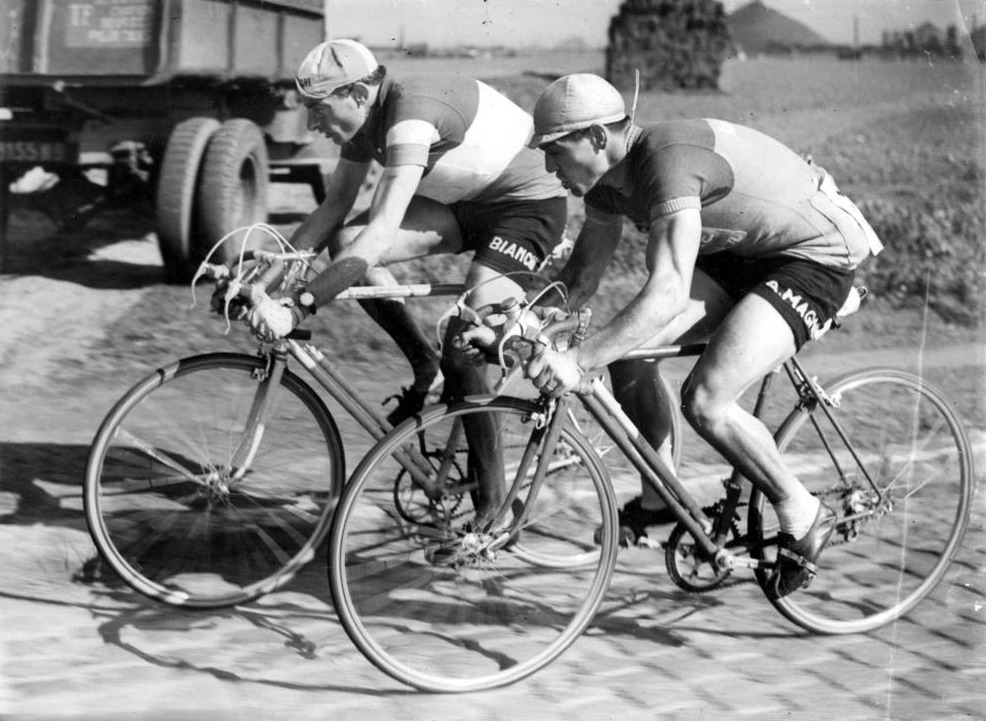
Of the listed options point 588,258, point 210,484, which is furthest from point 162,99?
point 588,258

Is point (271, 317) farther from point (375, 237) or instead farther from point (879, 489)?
point (879, 489)

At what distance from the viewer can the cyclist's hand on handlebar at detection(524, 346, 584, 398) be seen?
3.74 m

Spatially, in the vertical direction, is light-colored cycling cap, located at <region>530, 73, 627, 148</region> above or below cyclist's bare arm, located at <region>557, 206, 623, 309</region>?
above

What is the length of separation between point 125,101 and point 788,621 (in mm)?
5759

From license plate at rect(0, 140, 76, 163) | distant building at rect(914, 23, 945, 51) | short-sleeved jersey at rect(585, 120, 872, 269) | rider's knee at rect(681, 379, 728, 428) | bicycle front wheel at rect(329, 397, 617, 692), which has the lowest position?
bicycle front wheel at rect(329, 397, 617, 692)

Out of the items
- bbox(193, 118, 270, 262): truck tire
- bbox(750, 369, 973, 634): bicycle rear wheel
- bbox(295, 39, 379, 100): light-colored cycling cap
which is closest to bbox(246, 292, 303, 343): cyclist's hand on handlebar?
bbox(295, 39, 379, 100): light-colored cycling cap

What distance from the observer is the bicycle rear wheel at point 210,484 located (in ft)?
13.6

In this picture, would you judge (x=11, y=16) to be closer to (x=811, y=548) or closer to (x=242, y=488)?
(x=242, y=488)

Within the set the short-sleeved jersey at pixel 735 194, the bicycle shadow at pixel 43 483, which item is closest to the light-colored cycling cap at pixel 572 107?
the short-sleeved jersey at pixel 735 194

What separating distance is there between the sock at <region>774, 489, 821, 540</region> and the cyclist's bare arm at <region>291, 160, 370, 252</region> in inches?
74.7

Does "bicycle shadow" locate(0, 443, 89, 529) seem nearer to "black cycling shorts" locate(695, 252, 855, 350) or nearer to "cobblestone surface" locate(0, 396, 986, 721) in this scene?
"cobblestone surface" locate(0, 396, 986, 721)

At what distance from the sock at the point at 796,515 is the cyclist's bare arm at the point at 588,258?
38.8 inches

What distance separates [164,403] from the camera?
4195 millimetres

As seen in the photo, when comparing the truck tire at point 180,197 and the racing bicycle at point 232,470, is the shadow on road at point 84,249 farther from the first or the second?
the racing bicycle at point 232,470
